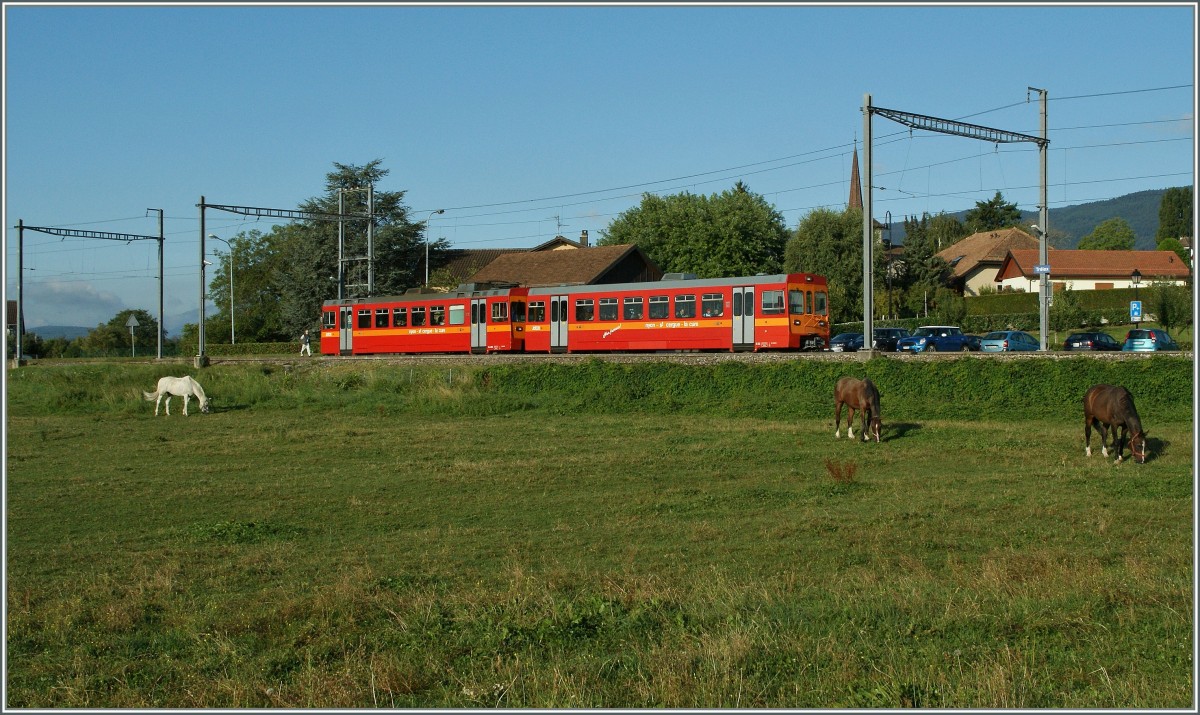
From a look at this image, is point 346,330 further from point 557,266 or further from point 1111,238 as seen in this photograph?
point 1111,238

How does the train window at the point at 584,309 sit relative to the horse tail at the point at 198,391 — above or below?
above

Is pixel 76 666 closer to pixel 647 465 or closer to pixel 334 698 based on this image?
pixel 334 698

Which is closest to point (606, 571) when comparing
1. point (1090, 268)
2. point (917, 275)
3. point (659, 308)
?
point (659, 308)

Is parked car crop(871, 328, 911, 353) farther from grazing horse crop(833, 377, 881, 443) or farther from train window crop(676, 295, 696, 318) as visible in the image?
grazing horse crop(833, 377, 881, 443)

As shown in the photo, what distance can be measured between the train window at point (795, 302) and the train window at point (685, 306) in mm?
3645

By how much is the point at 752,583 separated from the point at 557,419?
820 inches

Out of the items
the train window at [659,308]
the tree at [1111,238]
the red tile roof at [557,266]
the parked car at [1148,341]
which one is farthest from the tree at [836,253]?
the tree at [1111,238]

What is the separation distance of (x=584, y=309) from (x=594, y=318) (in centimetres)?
72

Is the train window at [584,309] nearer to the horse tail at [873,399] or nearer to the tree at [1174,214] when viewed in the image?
the horse tail at [873,399]

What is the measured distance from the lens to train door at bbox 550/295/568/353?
141 feet

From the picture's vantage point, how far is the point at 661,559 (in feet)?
40.7

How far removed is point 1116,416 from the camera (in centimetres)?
2041

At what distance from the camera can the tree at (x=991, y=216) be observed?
132 m

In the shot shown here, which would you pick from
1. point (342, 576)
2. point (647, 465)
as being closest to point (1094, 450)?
point (647, 465)
